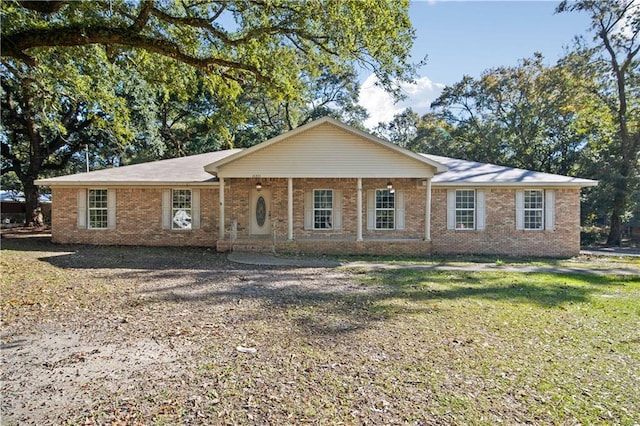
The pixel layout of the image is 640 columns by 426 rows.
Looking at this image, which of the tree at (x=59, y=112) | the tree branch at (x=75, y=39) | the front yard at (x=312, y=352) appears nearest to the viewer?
the front yard at (x=312, y=352)

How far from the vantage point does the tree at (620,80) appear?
23422 millimetres

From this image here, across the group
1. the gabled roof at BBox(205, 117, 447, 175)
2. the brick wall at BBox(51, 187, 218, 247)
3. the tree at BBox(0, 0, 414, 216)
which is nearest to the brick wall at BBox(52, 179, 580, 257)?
the brick wall at BBox(51, 187, 218, 247)

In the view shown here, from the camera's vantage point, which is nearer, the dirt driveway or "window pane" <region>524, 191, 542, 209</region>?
the dirt driveway

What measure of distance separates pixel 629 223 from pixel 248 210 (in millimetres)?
28388

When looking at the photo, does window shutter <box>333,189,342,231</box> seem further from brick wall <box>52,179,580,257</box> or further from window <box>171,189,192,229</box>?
window <box>171,189,192,229</box>

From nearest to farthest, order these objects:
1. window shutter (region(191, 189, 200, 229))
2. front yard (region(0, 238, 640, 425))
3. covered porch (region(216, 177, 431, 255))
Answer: front yard (region(0, 238, 640, 425)) → covered porch (region(216, 177, 431, 255)) → window shutter (region(191, 189, 200, 229))

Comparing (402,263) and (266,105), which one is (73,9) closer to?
(402,263)

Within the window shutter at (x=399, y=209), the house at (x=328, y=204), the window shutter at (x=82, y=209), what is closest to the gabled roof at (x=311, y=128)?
the house at (x=328, y=204)

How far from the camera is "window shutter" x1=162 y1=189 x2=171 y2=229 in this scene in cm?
1571

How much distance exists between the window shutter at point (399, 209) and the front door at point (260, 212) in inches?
201

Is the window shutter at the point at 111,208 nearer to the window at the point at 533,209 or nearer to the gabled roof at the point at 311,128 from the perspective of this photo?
the gabled roof at the point at 311,128

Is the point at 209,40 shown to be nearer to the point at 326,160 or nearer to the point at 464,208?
the point at 326,160

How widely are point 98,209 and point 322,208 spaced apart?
9.00 m

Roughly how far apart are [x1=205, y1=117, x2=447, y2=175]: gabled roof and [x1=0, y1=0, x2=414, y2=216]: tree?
1.68 m
